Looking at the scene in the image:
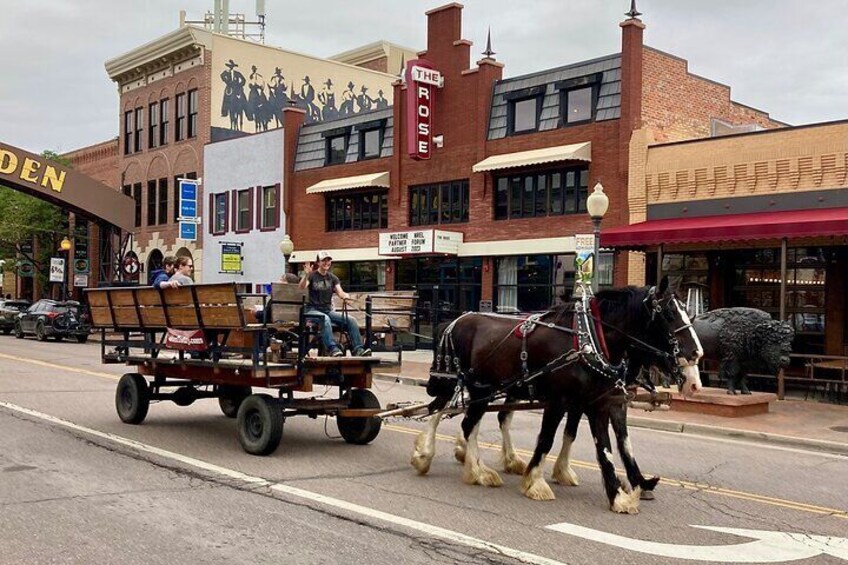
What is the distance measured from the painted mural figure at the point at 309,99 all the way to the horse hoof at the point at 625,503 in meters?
37.1

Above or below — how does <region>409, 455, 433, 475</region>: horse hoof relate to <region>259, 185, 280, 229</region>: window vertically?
below

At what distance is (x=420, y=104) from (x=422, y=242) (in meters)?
4.66

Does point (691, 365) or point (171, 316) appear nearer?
point (691, 365)

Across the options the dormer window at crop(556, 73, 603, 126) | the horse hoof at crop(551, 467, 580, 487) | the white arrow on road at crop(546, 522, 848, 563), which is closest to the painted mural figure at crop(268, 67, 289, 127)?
the dormer window at crop(556, 73, 603, 126)

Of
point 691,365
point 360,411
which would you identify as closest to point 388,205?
point 360,411

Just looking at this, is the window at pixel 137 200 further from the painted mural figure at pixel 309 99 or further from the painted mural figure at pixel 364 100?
the painted mural figure at pixel 364 100

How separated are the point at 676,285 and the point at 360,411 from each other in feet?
12.1

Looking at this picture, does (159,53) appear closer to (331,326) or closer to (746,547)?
(331,326)

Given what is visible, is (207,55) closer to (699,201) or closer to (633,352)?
(699,201)

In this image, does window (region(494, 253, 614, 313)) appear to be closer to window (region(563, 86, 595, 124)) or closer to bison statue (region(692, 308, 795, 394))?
window (region(563, 86, 595, 124))

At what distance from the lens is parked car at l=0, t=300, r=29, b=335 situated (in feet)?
125

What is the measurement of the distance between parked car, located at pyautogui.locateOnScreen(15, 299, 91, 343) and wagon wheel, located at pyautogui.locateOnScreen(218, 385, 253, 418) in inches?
895

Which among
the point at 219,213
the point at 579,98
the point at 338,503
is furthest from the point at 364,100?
the point at 338,503

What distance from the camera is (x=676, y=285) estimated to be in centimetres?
748
